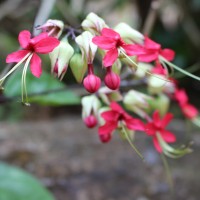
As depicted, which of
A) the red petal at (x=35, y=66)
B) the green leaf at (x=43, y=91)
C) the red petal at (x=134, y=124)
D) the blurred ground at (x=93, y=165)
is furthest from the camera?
the blurred ground at (x=93, y=165)

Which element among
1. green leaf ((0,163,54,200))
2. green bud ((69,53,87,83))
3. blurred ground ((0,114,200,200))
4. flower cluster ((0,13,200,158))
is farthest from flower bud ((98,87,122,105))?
blurred ground ((0,114,200,200))

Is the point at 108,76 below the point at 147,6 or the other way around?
the other way around

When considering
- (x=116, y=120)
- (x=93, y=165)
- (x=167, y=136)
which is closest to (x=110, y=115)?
(x=116, y=120)

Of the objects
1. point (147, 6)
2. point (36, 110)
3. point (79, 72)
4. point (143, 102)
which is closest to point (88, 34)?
point (79, 72)

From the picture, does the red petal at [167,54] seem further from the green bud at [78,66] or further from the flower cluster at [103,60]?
the green bud at [78,66]

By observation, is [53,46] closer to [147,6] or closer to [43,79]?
[43,79]

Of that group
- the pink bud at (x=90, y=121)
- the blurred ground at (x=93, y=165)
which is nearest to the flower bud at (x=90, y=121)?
the pink bud at (x=90, y=121)

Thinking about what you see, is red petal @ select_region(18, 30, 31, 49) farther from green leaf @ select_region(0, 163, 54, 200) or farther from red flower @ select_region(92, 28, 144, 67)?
green leaf @ select_region(0, 163, 54, 200)
